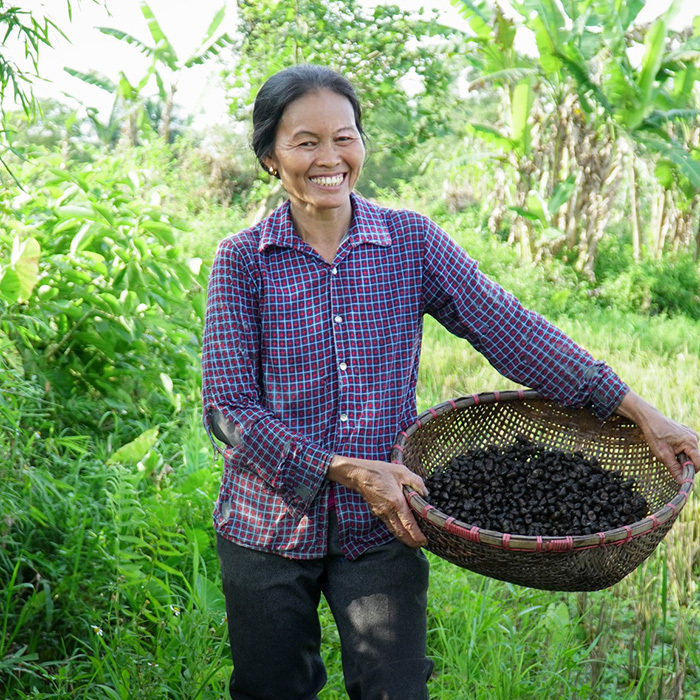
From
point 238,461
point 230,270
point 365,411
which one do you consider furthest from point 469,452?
point 230,270

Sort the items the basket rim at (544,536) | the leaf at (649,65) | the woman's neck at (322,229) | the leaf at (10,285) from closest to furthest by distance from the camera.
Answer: the basket rim at (544,536), the woman's neck at (322,229), the leaf at (10,285), the leaf at (649,65)

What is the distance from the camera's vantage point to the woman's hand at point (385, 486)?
5.10ft

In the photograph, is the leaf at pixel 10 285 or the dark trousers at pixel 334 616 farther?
the leaf at pixel 10 285

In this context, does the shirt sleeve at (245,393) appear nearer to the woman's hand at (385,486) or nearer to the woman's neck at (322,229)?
the woman's hand at (385,486)

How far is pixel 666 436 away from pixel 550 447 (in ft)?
0.95

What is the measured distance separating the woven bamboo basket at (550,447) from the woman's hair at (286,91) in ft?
2.19

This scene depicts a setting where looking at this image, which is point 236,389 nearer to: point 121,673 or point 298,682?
point 298,682

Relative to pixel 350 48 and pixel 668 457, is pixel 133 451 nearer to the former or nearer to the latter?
pixel 668 457

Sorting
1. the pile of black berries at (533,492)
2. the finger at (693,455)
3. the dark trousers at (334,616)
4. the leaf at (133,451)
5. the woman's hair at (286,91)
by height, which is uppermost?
the woman's hair at (286,91)

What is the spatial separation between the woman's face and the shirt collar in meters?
0.06

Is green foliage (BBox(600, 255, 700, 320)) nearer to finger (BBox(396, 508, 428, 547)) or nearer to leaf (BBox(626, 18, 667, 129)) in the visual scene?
leaf (BBox(626, 18, 667, 129))

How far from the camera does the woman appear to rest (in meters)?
1.68

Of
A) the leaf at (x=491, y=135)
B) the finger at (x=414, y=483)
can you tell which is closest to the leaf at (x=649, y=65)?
the leaf at (x=491, y=135)

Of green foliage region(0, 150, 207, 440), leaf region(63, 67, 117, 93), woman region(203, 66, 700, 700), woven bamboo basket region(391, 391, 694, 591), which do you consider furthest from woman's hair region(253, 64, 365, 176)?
leaf region(63, 67, 117, 93)
